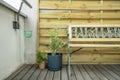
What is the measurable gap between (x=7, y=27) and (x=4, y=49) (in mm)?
347

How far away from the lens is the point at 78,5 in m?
3.67

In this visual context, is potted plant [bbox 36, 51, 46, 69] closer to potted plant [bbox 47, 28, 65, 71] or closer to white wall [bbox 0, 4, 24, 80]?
potted plant [bbox 47, 28, 65, 71]

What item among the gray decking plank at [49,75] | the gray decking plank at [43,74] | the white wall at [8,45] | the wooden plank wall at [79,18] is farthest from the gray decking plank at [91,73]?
the white wall at [8,45]

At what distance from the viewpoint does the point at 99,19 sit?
371 centimetres

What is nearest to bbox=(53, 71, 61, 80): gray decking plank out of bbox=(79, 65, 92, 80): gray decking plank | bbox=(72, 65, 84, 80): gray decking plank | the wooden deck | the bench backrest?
the wooden deck

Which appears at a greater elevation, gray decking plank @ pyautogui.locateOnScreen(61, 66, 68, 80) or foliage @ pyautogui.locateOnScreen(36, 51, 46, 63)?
foliage @ pyautogui.locateOnScreen(36, 51, 46, 63)

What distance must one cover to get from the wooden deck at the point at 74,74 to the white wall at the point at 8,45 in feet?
0.51

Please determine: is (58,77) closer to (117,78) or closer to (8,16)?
(117,78)

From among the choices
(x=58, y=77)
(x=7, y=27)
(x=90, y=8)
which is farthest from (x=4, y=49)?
(x=90, y=8)

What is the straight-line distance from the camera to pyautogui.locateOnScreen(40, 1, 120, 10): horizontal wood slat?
3650mm

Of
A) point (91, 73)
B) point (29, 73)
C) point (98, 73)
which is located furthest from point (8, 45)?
point (98, 73)

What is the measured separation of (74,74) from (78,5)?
1.50m

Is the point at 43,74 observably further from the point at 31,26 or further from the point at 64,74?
the point at 31,26

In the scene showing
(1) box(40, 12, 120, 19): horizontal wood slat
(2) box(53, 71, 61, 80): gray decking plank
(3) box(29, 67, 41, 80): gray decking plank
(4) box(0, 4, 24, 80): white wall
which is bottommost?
(2) box(53, 71, 61, 80): gray decking plank
